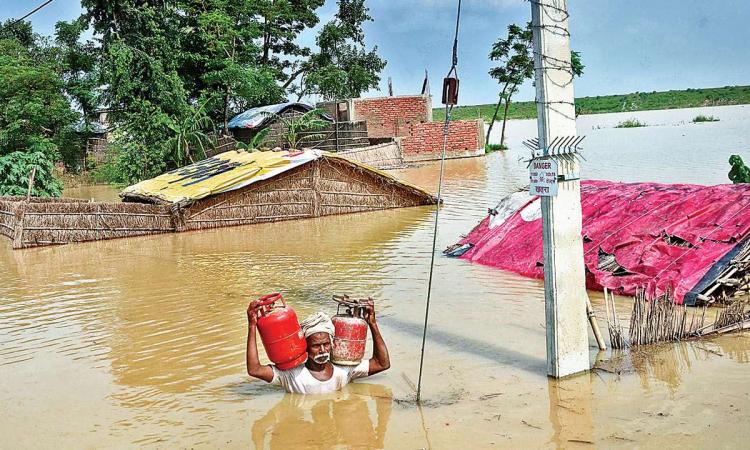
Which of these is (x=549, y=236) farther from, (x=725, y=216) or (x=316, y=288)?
(x=316, y=288)

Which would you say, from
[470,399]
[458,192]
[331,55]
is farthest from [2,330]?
[331,55]

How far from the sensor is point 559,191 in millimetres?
5309

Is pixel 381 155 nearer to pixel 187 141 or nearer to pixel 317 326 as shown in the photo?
pixel 187 141

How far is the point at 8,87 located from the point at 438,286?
1901 cm

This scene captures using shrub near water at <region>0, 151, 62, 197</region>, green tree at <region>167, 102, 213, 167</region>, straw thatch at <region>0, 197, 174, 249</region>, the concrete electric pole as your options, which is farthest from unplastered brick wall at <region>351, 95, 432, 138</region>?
the concrete electric pole

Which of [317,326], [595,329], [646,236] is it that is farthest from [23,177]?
[595,329]

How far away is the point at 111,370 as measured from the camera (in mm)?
6465

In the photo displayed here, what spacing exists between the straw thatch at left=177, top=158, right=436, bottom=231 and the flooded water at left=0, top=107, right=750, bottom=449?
9.91 feet

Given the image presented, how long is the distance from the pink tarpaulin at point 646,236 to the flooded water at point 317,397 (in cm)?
48

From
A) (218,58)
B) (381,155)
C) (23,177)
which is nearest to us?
(23,177)

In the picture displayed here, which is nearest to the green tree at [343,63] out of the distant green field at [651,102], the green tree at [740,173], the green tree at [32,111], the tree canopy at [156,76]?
the tree canopy at [156,76]

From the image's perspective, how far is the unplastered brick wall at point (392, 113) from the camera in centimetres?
3359

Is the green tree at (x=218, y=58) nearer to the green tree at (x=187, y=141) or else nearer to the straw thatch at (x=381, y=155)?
the green tree at (x=187, y=141)

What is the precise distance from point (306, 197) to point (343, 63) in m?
21.7
